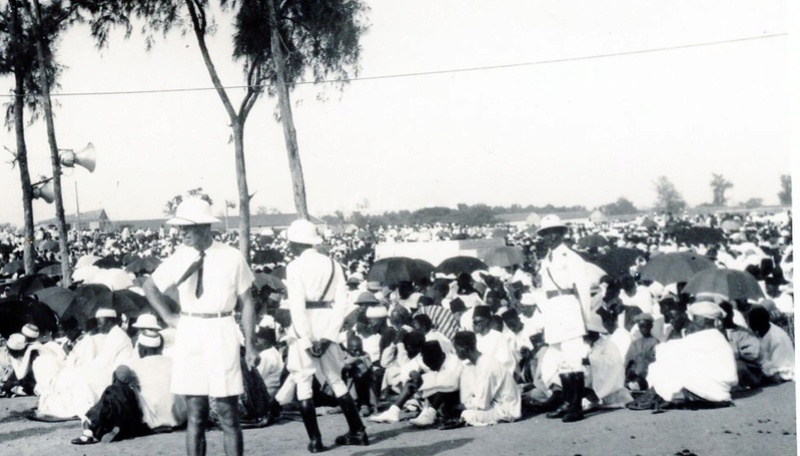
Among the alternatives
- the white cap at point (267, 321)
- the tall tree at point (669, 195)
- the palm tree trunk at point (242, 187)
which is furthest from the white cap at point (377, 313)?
the tall tree at point (669, 195)

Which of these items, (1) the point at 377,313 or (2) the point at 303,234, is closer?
(2) the point at 303,234

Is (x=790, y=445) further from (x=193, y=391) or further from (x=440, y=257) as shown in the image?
(x=440, y=257)

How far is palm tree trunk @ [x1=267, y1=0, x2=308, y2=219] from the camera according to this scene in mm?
12797

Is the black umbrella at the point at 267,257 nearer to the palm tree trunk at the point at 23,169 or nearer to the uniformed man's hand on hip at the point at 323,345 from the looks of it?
the palm tree trunk at the point at 23,169

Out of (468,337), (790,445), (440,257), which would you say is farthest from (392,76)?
(790,445)

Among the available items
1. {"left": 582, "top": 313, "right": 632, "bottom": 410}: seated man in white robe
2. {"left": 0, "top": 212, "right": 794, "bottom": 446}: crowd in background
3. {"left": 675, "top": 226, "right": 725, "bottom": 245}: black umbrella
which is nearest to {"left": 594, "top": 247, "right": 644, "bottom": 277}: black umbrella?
{"left": 0, "top": 212, "right": 794, "bottom": 446}: crowd in background

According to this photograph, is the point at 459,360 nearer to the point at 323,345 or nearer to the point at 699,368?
the point at 323,345

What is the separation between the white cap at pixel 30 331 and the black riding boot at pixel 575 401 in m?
5.48

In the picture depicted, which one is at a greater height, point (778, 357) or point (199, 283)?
point (199, 283)

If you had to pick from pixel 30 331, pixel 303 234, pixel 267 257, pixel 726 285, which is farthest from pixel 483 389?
pixel 267 257

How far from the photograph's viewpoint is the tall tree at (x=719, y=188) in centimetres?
4467

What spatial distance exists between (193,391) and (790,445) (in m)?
4.04

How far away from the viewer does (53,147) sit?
577 inches

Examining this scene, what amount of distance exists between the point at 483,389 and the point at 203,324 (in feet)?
8.91
